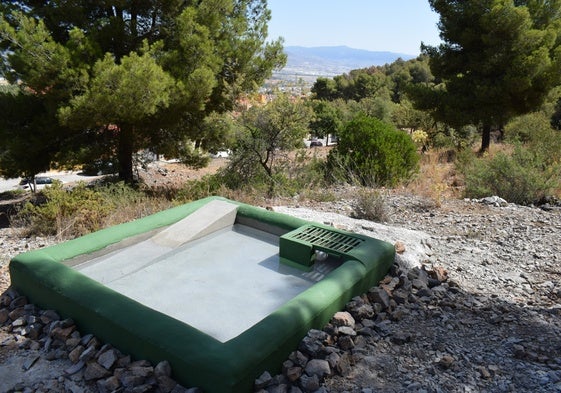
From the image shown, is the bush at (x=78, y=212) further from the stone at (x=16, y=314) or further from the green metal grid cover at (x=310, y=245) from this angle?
the green metal grid cover at (x=310, y=245)

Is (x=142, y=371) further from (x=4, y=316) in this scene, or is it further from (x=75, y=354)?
(x=4, y=316)

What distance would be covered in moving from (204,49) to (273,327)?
5.97 m

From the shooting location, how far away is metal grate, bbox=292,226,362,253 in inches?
149

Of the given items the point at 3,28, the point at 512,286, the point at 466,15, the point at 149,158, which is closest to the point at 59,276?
the point at 512,286

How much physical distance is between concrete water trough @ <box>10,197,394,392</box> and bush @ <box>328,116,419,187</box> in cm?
357

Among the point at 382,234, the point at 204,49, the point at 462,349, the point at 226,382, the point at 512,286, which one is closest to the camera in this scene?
the point at 226,382

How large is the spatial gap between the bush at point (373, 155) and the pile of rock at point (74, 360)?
18.1 feet

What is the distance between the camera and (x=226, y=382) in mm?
2158

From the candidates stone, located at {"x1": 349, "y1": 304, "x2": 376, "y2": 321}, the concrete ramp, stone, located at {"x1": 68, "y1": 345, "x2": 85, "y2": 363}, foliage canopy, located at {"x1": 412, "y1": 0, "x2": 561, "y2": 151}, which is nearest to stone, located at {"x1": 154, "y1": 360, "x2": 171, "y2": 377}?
stone, located at {"x1": 68, "y1": 345, "x2": 85, "y2": 363}

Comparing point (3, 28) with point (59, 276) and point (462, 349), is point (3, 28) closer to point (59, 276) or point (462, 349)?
point (59, 276)

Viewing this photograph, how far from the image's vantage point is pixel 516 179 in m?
6.54

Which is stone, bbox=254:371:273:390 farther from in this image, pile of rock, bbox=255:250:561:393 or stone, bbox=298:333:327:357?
stone, bbox=298:333:327:357

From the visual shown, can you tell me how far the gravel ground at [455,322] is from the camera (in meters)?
2.46

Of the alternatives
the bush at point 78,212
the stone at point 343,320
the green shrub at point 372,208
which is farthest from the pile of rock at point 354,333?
the bush at point 78,212
